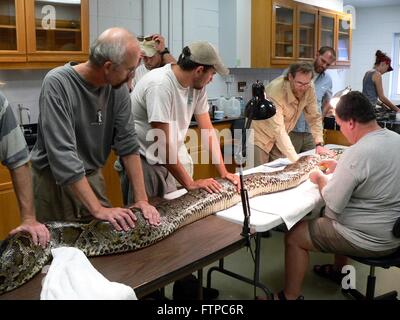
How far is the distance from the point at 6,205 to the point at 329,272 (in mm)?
2516

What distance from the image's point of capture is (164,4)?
195 inches

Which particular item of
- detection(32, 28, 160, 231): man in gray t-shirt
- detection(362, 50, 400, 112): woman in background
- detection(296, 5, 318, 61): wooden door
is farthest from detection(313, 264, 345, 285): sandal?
detection(362, 50, 400, 112): woman in background

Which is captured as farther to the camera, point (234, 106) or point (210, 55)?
point (234, 106)

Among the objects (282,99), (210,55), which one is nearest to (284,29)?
(282,99)

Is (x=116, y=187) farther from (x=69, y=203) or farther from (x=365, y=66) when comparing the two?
(x=365, y=66)

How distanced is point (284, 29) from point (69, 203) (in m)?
4.32

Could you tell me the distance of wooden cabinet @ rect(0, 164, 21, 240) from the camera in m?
3.44

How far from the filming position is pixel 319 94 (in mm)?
5090

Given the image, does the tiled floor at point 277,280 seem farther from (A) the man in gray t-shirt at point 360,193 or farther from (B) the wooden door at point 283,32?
(B) the wooden door at point 283,32

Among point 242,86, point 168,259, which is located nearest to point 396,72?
Result: point 242,86

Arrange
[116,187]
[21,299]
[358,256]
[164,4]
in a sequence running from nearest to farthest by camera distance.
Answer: [21,299] → [358,256] → [116,187] → [164,4]

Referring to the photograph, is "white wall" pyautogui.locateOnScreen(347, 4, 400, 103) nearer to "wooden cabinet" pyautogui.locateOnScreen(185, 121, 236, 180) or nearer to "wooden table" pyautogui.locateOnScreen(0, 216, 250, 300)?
"wooden cabinet" pyautogui.locateOnScreen(185, 121, 236, 180)

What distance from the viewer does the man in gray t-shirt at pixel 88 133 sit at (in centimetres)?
191

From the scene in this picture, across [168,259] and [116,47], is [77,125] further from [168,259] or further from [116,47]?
[168,259]
